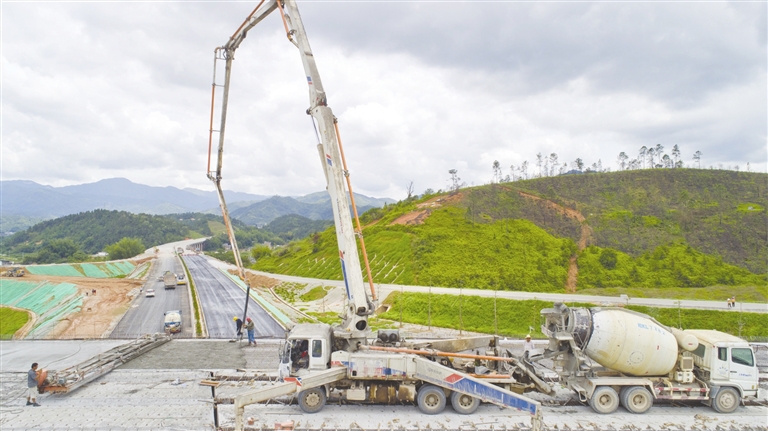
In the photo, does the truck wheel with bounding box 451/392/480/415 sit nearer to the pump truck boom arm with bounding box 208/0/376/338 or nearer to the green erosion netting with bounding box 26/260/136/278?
the pump truck boom arm with bounding box 208/0/376/338

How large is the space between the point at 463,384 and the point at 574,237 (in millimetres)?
51368

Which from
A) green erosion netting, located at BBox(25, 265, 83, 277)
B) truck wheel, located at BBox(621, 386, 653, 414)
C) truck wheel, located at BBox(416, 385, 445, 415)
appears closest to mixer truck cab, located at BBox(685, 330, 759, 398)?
truck wheel, located at BBox(621, 386, 653, 414)

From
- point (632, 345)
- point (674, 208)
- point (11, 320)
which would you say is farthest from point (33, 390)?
point (674, 208)

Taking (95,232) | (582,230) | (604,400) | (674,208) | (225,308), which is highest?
(674,208)

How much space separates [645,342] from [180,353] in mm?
19827

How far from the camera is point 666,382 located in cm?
1220

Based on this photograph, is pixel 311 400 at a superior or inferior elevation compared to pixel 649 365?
inferior

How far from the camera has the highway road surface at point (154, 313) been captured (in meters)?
32.7

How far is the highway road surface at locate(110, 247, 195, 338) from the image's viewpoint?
32719 millimetres

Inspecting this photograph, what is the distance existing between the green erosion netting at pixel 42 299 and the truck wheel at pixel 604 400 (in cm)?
4389

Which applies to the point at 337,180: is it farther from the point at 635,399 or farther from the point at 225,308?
the point at 225,308

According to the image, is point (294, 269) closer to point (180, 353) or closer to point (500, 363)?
point (180, 353)

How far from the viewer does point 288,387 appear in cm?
1111

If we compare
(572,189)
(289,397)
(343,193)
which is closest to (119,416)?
(289,397)
